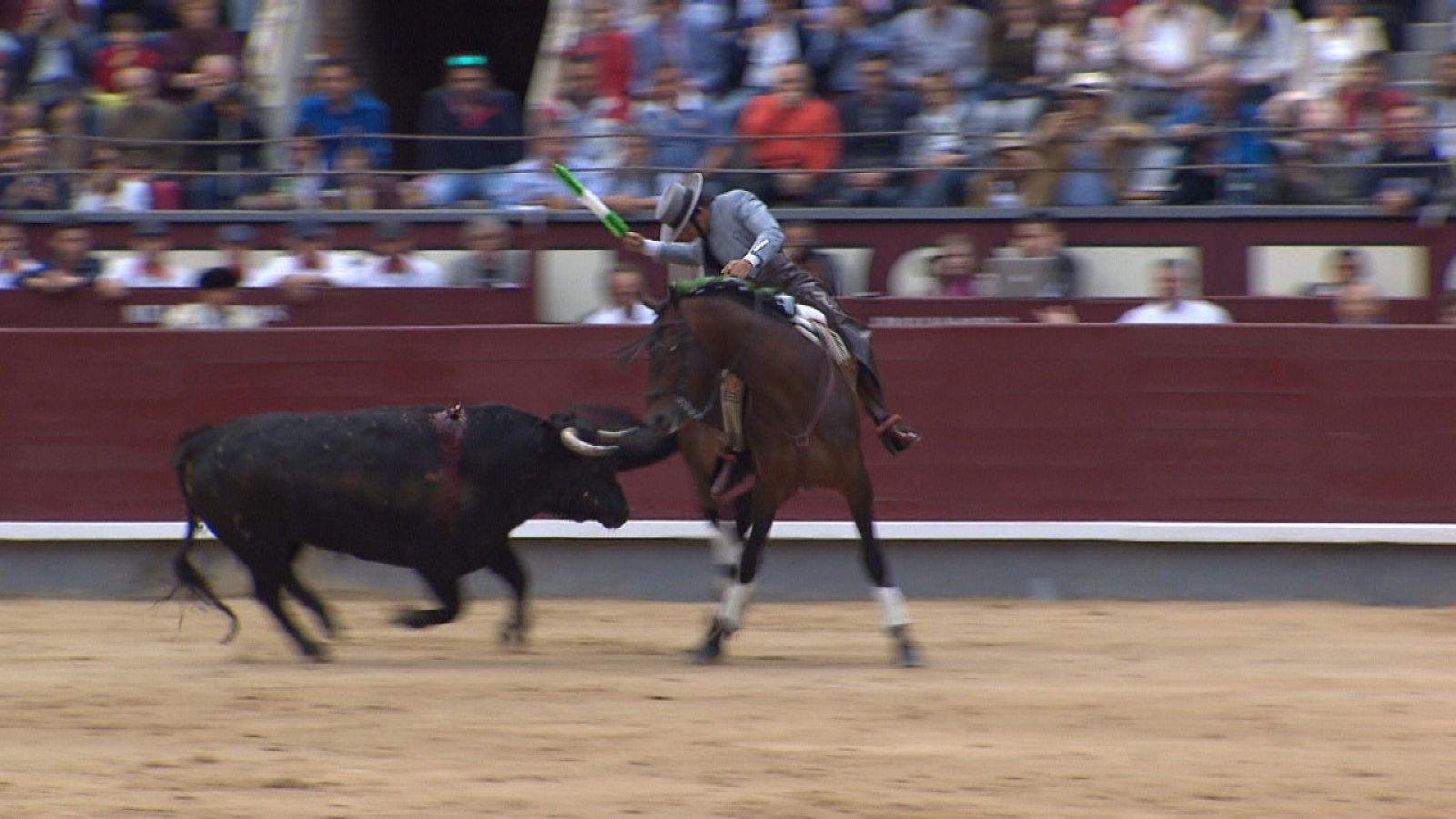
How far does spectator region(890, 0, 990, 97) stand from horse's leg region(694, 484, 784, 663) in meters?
4.30

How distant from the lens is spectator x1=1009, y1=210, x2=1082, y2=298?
11188 mm

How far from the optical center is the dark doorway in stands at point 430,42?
15672mm

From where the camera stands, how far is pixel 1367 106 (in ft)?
37.5

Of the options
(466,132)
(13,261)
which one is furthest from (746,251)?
(13,261)

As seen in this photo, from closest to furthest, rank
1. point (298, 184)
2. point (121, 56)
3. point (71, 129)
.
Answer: point (298, 184)
point (71, 129)
point (121, 56)

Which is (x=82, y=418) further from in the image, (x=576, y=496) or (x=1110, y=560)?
(x=1110, y=560)

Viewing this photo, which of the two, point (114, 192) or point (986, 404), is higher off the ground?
point (114, 192)

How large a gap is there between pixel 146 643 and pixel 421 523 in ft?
5.15

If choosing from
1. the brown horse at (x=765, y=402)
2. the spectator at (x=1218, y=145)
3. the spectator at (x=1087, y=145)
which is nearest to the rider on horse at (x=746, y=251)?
the brown horse at (x=765, y=402)

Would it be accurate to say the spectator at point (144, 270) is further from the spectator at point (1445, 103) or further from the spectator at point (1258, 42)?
the spectator at point (1445, 103)

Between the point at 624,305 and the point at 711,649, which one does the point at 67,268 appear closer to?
the point at 624,305

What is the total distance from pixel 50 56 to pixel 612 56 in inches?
139

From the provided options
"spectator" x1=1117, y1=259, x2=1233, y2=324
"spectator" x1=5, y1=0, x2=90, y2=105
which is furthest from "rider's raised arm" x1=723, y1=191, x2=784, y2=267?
"spectator" x1=5, y1=0, x2=90, y2=105

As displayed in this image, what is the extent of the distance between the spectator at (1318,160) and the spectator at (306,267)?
4.93 m
